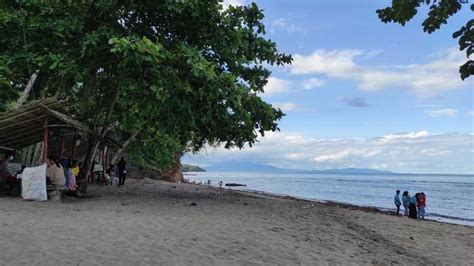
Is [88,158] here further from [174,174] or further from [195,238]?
[174,174]

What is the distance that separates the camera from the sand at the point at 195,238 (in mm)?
7062

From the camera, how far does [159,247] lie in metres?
7.67

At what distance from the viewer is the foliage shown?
12617mm

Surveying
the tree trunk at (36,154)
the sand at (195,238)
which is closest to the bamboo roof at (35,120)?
the sand at (195,238)

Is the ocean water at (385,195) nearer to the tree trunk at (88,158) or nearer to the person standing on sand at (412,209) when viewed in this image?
the person standing on sand at (412,209)

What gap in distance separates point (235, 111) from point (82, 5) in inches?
224

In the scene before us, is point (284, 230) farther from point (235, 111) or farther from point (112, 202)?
point (112, 202)

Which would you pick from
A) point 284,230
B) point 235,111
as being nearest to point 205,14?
point 235,111

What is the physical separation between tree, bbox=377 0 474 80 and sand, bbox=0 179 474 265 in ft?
14.5

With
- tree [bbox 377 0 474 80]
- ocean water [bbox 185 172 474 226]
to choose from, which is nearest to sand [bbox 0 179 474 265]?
tree [bbox 377 0 474 80]

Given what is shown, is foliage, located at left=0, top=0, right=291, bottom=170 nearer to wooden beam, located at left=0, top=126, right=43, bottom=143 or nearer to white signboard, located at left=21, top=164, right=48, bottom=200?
wooden beam, located at left=0, top=126, right=43, bottom=143

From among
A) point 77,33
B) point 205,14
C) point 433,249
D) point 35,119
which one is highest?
point 205,14

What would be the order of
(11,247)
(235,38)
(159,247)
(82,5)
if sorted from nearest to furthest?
1. (11,247)
2. (159,247)
3. (82,5)
4. (235,38)

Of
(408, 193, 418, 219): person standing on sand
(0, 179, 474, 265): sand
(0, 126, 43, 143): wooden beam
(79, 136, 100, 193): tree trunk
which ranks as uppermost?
(0, 126, 43, 143): wooden beam
